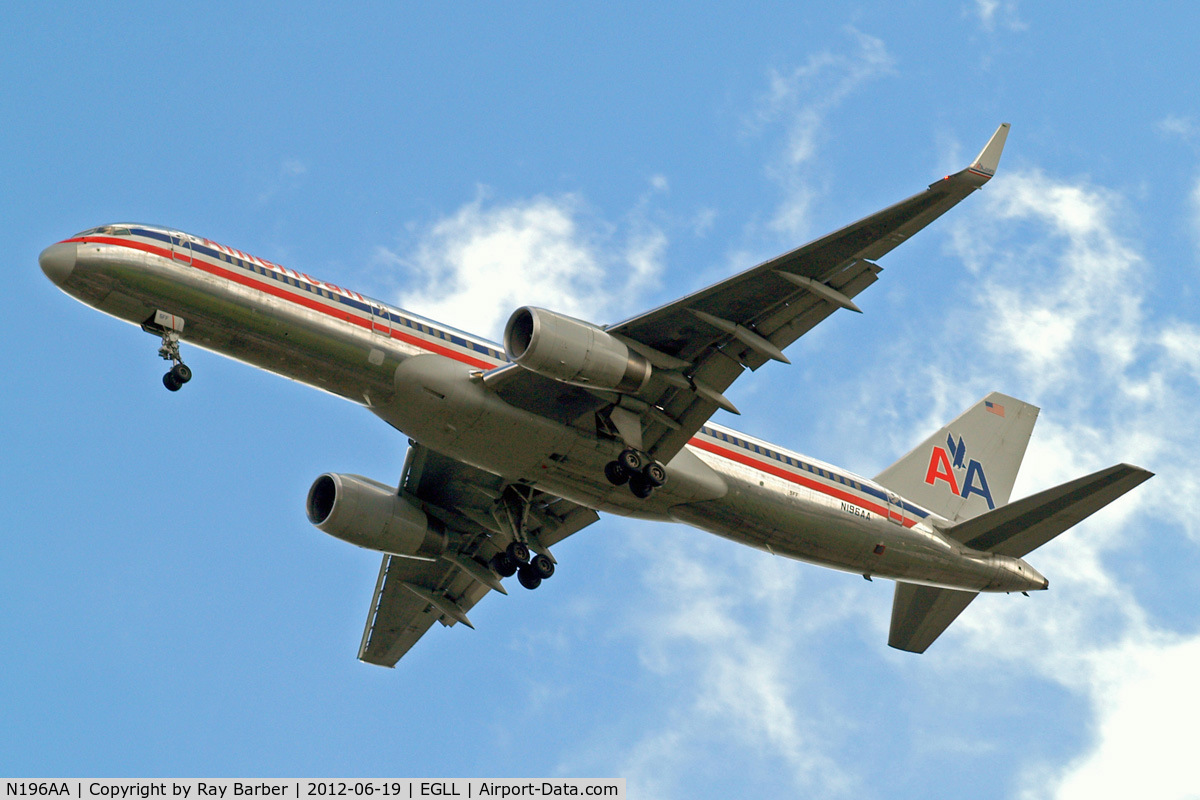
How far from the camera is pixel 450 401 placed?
27.8 metres

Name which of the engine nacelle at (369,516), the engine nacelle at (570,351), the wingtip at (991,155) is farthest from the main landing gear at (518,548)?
the wingtip at (991,155)

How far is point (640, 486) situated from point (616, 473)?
24.1 inches

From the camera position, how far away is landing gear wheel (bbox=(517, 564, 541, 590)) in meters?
33.2

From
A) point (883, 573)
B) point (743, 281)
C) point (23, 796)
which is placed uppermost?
point (743, 281)

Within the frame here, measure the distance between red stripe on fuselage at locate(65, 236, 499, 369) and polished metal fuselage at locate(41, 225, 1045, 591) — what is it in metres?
0.03

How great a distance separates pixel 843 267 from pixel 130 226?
46.9ft

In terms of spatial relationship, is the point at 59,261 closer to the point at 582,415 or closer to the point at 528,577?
the point at 582,415

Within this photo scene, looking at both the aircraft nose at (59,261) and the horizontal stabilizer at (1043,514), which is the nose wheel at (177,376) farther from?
the horizontal stabilizer at (1043,514)

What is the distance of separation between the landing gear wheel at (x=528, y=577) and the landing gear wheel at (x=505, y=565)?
19 cm

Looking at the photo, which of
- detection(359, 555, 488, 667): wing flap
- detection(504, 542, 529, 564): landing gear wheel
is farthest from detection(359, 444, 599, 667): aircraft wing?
detection(504, 542, 529, 564): landing gear wheel

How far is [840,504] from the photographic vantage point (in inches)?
1250

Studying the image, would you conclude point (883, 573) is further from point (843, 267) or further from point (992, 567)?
point (843, 267)

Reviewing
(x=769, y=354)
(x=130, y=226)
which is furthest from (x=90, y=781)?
(x=769, y=354)

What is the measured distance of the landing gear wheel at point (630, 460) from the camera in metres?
28.7
